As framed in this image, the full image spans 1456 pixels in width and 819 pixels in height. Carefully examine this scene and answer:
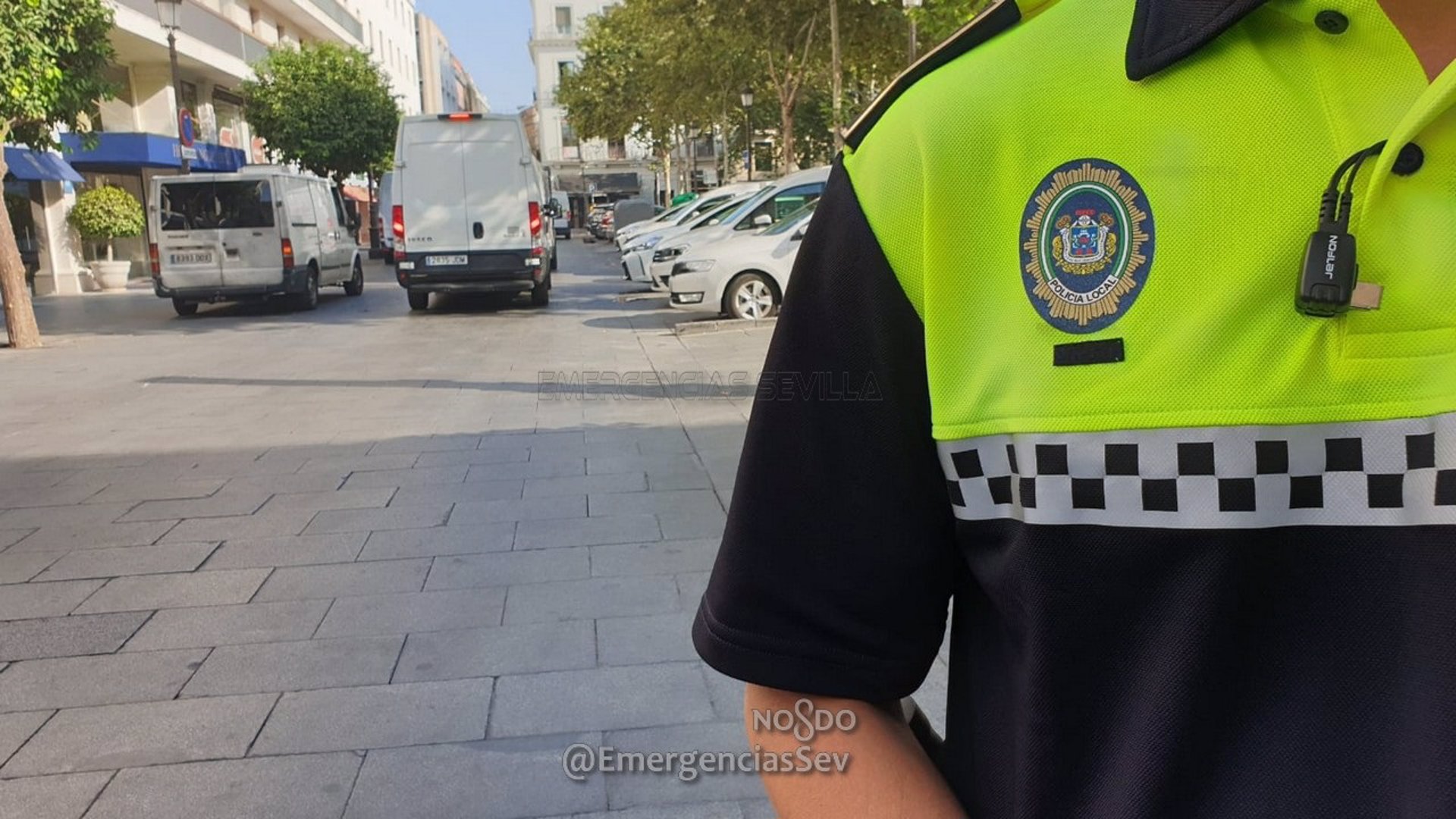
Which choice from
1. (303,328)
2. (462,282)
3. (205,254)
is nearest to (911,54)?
(462,282)

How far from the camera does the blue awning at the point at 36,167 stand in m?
22.2

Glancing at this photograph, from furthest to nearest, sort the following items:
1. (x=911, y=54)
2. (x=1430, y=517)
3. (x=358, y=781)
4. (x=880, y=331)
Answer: (x=911, y=54) → (x=358, y=781) → (x=880, y=331) → (x=1430, y=517)

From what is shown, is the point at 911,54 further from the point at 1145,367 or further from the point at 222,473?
the point at 1145,367

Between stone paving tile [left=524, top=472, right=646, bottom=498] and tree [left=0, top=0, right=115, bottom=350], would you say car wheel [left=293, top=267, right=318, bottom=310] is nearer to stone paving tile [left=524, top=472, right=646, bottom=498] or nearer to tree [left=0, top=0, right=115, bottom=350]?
tree [left=0, top=0, right=115, bottom=350]

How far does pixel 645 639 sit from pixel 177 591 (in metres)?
2.20

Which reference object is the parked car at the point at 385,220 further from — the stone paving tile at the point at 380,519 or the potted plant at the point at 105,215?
the stone paving tile at the point at 380,519

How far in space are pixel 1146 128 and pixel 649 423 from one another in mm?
7517

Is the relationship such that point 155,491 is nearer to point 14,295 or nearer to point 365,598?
point 365,598

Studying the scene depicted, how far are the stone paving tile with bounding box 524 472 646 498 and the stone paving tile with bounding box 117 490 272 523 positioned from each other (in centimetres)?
153

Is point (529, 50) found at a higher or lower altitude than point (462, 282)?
higher

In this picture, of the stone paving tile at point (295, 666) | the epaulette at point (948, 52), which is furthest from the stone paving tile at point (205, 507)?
the epaulette at point (948, 52)

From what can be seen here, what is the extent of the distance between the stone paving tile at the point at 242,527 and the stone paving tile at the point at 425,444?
60.7 inches

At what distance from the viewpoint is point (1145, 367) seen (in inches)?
34.2

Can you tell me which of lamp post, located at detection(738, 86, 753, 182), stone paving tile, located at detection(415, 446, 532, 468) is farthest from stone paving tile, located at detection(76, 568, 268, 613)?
lamp post, located at detection(738, 86, 753, 182)
